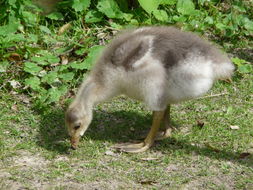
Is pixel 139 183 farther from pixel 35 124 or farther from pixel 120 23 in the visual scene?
pixel 120 23

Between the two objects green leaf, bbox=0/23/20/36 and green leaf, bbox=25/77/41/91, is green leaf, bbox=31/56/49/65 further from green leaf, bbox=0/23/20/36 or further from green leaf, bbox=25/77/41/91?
green leaf, bbox=0/23/20/36

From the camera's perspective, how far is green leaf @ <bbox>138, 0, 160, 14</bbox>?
6.93 metres

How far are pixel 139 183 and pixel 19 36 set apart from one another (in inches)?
105

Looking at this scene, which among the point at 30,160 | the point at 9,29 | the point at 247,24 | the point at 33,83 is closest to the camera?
the point at 30,160

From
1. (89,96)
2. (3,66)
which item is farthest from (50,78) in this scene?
(89,96)

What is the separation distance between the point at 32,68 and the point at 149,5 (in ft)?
6.03

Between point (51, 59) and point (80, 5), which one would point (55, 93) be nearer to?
point (51, 59)

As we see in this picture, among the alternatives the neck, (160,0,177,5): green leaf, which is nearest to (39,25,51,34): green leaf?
(160,0,177,5): green leaf

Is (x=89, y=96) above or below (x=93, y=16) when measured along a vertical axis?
below

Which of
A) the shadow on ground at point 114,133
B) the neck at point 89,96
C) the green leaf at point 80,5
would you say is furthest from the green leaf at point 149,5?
the neck at point 89,96

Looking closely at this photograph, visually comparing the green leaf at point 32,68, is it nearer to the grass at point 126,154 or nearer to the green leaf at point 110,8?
the grass at point 126,154

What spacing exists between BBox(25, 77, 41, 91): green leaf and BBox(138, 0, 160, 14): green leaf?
5.94 feet

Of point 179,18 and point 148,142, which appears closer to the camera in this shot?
point 148,142

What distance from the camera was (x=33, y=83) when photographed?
5.85 metres
